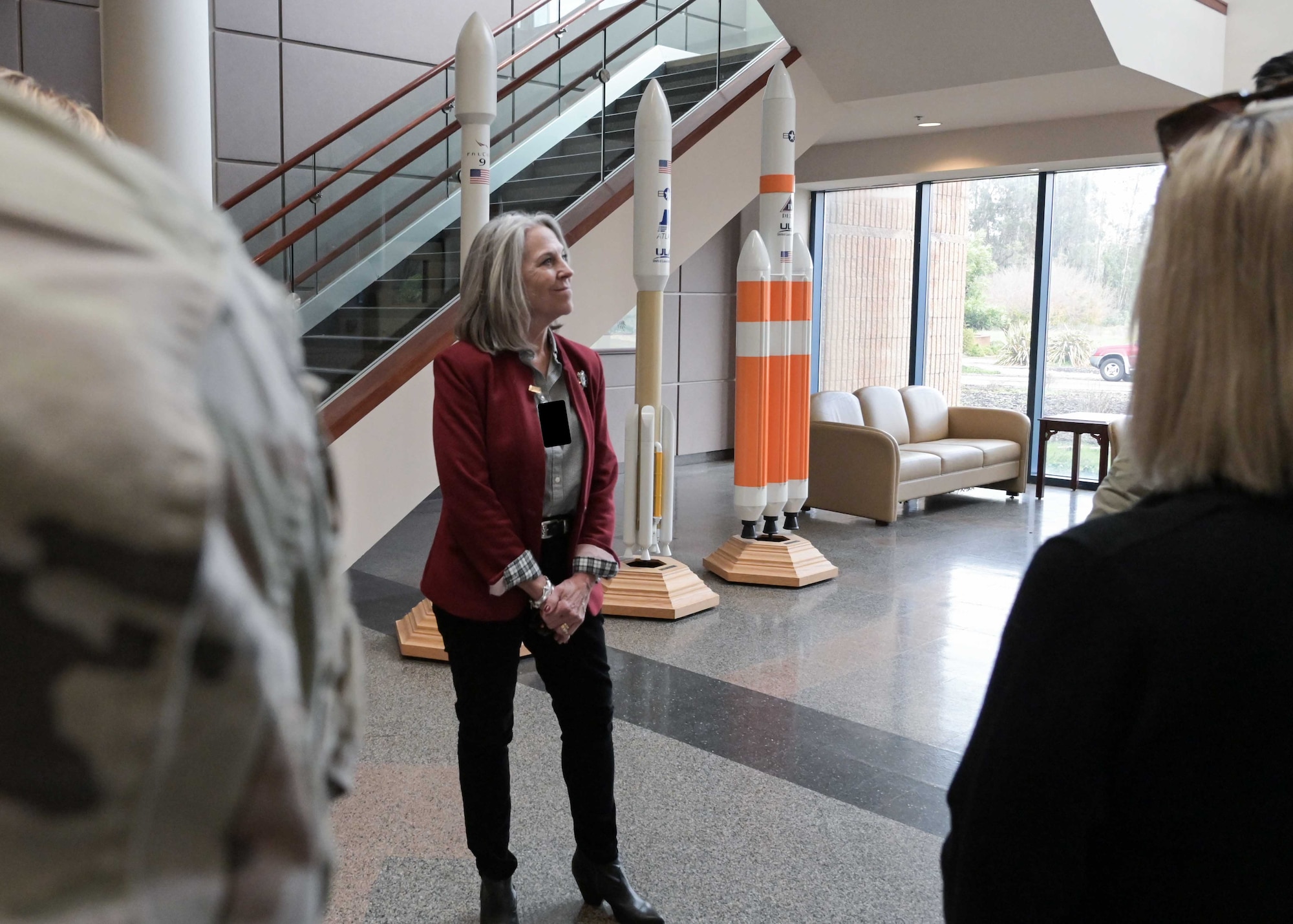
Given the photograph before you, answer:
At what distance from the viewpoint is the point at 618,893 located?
8.34 ft

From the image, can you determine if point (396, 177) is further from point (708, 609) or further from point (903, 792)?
point (903, 792)

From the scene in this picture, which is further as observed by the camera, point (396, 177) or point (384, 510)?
point (396, 177)

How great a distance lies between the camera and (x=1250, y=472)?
905mm

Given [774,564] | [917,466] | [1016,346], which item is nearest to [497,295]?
[774,564]

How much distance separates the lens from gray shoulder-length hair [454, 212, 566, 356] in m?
2.48

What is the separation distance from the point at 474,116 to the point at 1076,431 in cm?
617

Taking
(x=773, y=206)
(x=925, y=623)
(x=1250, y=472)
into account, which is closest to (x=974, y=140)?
(x=773, y=206)

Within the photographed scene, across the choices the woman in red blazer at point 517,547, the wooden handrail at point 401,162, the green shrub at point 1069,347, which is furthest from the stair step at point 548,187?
the green shrub at point 1069,347

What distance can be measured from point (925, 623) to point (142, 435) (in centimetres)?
535

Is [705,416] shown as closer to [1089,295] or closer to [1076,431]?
[1076,431]

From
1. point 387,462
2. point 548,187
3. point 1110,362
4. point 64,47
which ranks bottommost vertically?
point 387,462

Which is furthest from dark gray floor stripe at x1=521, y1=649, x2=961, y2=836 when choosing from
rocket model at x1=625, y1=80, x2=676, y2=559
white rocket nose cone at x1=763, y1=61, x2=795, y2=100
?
white rocket nose cone at x1=763, y1=61, x2=795, y2=100

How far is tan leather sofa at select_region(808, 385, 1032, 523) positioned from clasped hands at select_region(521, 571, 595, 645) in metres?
5.77

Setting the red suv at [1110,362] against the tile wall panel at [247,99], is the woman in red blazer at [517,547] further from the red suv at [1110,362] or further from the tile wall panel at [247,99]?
the red suv at [1110,362]
